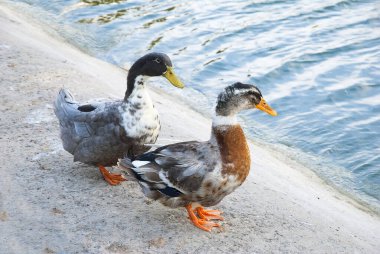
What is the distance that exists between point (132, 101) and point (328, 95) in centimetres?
491

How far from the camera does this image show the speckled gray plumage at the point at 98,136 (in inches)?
231

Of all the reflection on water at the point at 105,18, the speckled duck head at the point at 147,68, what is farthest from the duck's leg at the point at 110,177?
the reflection on water at the point at 105,18

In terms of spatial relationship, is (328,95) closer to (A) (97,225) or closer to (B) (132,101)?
(B) (132,101)

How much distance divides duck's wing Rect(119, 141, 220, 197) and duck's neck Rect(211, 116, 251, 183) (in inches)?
3.0

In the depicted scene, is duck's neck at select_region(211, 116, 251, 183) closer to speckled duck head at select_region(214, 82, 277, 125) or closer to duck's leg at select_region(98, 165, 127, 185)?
speckled duck head at select_region(214, 82, 277, 125)

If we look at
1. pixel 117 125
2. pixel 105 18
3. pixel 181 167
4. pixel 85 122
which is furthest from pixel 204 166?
pixel 105 18

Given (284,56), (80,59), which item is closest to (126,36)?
(80,59)

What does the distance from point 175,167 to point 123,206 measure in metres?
0.71

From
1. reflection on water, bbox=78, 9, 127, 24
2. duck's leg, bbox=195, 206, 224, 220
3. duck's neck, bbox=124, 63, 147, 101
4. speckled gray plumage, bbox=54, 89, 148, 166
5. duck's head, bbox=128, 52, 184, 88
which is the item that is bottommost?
reflection on water, bbox=78, 9, 127, 24

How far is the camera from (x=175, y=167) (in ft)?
17.1

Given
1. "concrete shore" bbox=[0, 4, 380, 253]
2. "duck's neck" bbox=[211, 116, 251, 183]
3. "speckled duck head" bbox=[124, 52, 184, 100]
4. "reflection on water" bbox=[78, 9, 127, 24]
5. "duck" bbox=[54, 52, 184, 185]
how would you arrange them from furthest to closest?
"reflection on water" bbox=[78, 9, 127, 24] < "speckled duck head" bbox=[124, 52, 184, 100] < "duck" bbox=[54, 52, 184, 185] < "duck's neck" bbox=[211, 116, 251, 183] < "concrete shore" bbox=[0, 4, 380, 253]

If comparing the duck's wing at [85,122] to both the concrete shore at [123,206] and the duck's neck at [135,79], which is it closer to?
Answer: the duck's neck at [135,79]

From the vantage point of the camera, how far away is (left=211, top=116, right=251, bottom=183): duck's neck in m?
5.16

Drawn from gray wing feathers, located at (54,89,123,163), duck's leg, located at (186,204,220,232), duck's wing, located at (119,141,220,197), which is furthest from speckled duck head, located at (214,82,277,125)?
gray wing feathers, located at (54,89,123,163)
